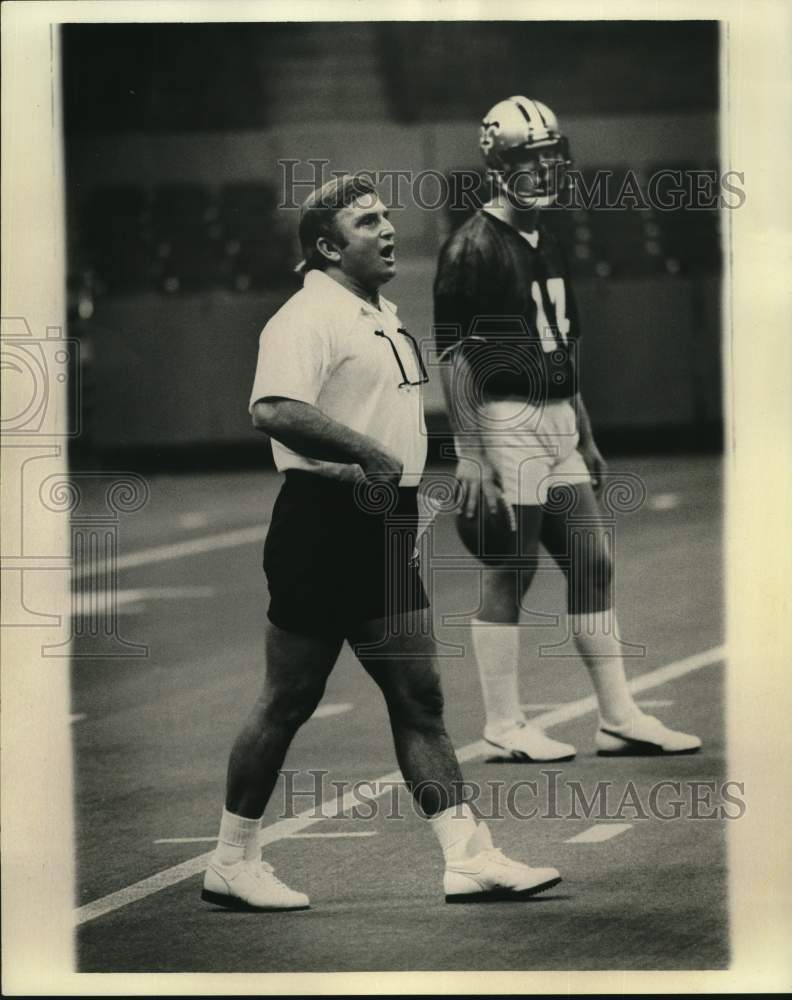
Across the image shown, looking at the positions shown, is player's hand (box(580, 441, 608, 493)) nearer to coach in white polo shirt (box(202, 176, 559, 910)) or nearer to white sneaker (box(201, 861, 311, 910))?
coach in white polo shirt (box(202, 176, 559, 910))

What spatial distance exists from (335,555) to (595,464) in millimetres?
1137

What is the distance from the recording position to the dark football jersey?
12.1 meters

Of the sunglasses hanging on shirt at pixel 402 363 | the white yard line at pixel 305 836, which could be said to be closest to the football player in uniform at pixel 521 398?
the sunglasses hanging on shirt at pixel 402 363

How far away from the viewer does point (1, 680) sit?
12211 millimetres

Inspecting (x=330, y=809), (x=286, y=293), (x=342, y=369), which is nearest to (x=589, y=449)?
(x=342, y=369)

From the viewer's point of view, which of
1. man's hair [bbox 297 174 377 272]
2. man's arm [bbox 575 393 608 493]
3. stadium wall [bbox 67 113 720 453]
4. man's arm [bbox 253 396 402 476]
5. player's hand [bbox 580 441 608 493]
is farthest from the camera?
player's hand [bbox 580 441 608 493]

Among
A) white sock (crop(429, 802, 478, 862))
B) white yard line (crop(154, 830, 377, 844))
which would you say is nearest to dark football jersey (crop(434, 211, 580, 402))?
white sock (crop(429, 802, 478, 862))

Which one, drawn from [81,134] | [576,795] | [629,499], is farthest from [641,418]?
[81,134]

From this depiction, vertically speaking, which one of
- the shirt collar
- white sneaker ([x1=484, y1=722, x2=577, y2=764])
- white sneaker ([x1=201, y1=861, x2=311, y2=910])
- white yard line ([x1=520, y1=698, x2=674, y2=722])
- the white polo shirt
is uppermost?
the shirt collar

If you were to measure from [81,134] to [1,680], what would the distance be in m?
1.97

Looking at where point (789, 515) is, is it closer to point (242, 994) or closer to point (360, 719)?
point (360, 719)

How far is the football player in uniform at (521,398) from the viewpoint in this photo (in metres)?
12.1

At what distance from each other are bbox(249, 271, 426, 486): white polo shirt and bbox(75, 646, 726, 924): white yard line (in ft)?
3.78

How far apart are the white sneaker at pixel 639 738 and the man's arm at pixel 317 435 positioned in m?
1.46
